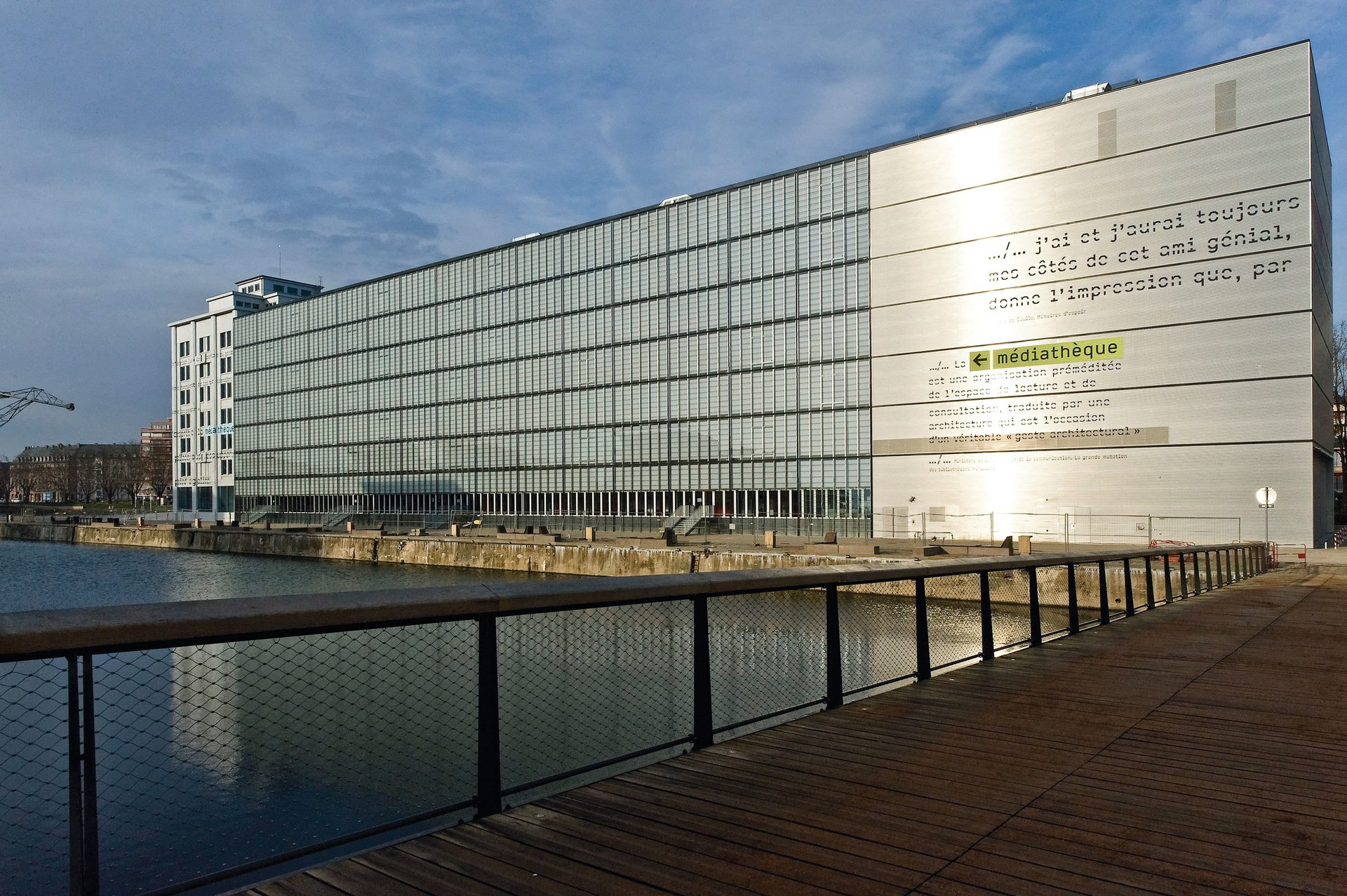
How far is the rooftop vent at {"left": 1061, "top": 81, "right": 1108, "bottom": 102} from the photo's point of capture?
42.8 meters

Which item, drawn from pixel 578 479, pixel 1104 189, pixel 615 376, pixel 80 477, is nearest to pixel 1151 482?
pixel 1104 189

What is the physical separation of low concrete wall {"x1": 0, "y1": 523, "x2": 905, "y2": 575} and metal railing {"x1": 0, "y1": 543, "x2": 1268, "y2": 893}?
696 cm

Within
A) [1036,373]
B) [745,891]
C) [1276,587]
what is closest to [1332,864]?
[745,891]

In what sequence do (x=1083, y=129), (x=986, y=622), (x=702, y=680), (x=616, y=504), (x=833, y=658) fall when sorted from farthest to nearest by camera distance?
(x=616, y=504) → (x=1083, y=129) → (x=986, y=622) → (x=833, y=658) → (x=702, y=680)

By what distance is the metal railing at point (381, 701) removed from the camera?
3818 mm

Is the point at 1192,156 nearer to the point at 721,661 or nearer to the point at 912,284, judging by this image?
the point at 912,284

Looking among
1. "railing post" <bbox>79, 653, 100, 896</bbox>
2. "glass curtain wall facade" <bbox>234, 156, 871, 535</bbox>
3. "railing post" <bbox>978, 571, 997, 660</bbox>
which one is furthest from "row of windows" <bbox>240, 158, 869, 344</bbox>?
"railing post" <bbox>79, 653, 100, 896</bbox>

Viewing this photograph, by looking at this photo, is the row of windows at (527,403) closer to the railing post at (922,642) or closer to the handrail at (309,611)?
the railing post at (922,642)

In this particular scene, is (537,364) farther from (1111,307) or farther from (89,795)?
(89,795)

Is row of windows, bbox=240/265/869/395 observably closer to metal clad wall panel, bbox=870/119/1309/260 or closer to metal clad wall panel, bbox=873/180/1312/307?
metal clad wall panel, bbox=873/180/1312/307

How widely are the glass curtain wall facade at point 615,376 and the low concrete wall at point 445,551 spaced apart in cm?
882

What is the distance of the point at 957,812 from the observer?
15.3ft

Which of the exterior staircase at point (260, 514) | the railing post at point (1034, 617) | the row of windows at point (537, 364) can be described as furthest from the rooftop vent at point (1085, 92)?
the exterior staircase at point (260, 514)

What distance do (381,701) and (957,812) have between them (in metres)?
14.3
